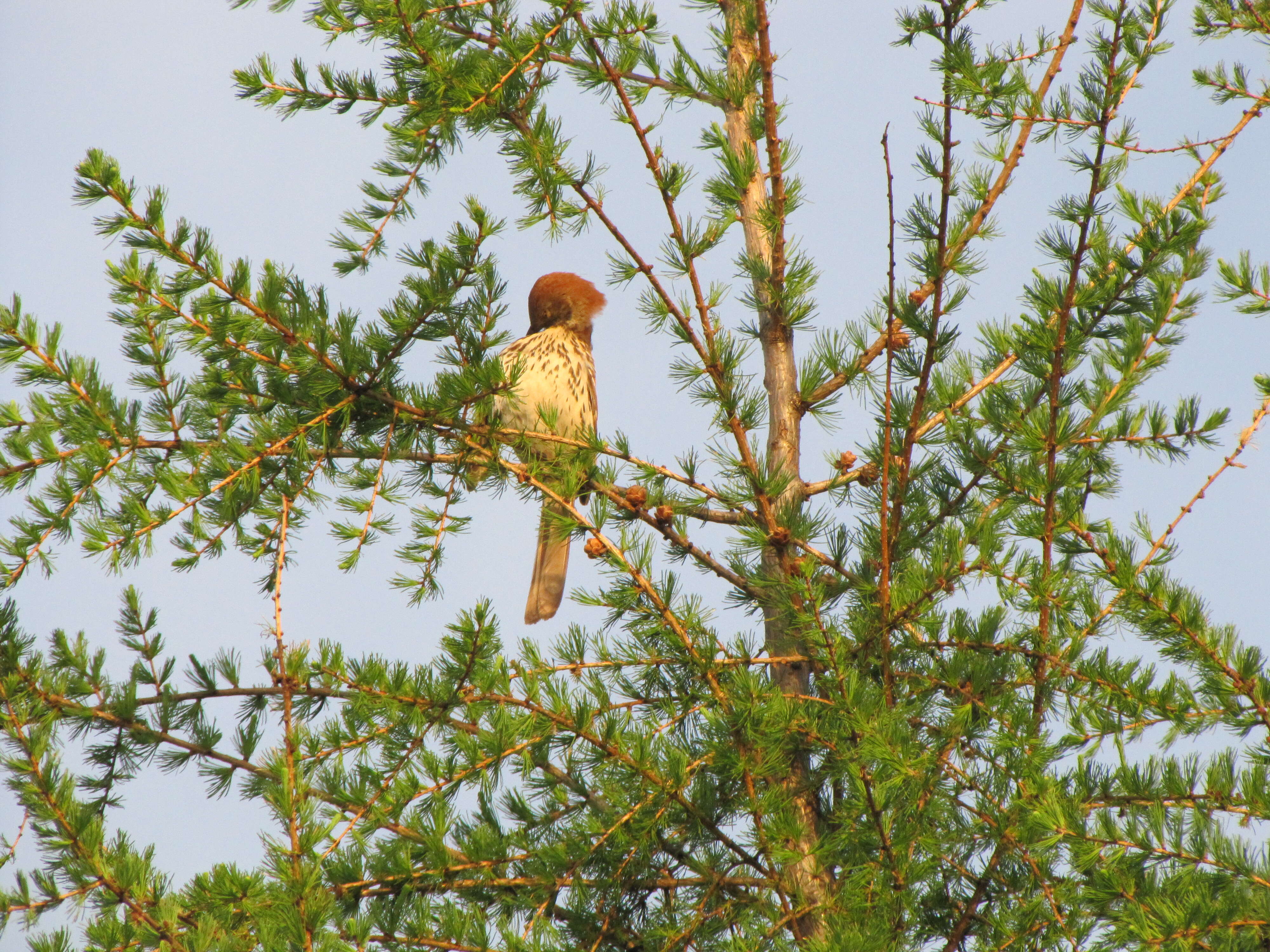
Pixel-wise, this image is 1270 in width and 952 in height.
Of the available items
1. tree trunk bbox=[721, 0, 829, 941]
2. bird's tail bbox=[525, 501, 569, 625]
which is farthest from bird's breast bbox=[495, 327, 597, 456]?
tree trunk bbox=[721, 0, 829, 941]

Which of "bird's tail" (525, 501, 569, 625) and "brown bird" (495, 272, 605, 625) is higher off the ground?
"brown bird" (495, 272, 605, 625)

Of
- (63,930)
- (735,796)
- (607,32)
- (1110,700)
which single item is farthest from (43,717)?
(1110,700)

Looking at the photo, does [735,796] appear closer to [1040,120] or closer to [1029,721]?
[1029,721]

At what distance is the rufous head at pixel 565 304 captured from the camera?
18.6 ft

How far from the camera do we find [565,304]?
5672 millimetres

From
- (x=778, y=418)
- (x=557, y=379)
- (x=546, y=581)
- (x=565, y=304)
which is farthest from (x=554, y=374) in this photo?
(x=778, y=418)

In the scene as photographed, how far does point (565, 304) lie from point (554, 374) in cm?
59

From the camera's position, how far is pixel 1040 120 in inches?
105

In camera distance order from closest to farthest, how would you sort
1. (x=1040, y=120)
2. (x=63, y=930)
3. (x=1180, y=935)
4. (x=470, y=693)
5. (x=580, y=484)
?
(x=1180, y=935)
(x=63, y=930)
(x=1040, y=120)
(x=470, y=693)
(x=580, y=484)

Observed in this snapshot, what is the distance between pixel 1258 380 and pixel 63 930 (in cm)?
307

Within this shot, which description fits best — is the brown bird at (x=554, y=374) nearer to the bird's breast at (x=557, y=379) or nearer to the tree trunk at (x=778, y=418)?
the bird's breast at (x=557, y=379)

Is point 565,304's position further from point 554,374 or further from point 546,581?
point 546,581

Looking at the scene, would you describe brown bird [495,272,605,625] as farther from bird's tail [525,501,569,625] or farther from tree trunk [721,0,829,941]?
tree trunk [721,0,829,941]

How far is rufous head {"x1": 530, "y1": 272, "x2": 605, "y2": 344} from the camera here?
568 centimetres
